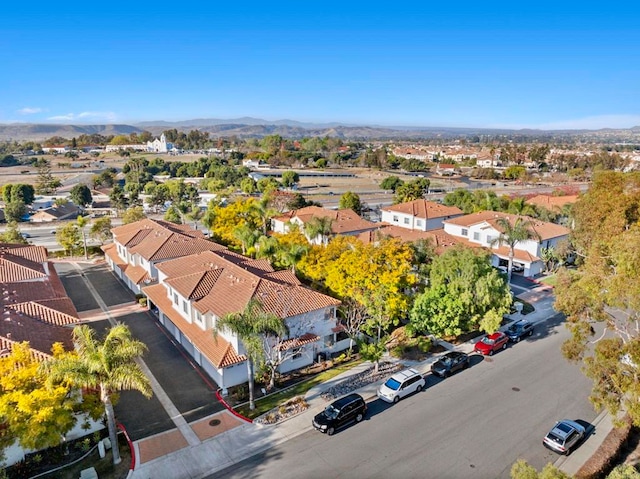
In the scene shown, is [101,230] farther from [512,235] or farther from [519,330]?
[519,330]

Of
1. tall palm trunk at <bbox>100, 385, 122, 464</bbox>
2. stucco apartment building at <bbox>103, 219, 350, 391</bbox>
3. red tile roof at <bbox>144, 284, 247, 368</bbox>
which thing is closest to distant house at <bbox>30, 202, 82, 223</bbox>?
stucco apartment building at <bbox>103, 219, 350, 391</bbox>

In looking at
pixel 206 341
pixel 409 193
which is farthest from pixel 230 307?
pixel 409 193

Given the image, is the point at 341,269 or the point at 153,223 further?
the point at 153,223

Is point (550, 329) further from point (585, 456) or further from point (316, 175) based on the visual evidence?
point (316, 175)

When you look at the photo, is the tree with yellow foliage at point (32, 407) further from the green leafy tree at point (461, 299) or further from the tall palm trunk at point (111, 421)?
the green leafy tree at point (461, 299)

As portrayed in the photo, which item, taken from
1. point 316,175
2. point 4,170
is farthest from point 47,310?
point 4,170

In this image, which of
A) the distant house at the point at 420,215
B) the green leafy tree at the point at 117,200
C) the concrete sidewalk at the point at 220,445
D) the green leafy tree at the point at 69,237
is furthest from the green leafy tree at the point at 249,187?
the concrete sidewalk at the point at 220,445

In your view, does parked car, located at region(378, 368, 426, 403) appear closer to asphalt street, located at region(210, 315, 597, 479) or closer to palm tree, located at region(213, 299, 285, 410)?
asphalt street, located at region(210, 315, 597, 479)
